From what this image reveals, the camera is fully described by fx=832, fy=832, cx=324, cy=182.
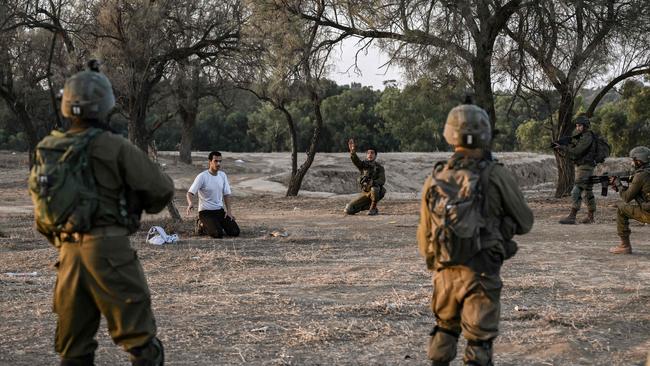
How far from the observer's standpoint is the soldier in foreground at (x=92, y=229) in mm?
3746

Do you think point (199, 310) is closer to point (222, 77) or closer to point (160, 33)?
point (160, 33)

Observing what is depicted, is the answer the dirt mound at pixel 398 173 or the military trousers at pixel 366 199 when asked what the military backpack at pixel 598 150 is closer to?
the military trousers at pixel 366 199

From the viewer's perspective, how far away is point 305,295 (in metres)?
7.29

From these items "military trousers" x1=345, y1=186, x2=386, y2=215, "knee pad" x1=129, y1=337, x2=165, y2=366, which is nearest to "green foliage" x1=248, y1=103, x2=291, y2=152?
"military trousers" x1=345, y1=186, x2=386, y2=215

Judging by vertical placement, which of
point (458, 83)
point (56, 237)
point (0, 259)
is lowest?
point (0, 259)

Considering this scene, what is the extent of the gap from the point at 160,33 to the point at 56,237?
Result: 36.6 ft

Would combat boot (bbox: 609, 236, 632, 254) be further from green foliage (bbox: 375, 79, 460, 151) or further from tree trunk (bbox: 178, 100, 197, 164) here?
green foliage (bbox: 375, 79, 460, 151)

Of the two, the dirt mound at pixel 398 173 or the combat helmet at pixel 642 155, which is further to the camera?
the dirt mound at pixel 398 173

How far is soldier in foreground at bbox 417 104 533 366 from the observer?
4.02 m

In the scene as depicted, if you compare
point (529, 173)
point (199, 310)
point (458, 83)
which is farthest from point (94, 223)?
point (529, 173)

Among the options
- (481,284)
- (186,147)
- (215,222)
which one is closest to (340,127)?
(186,147)

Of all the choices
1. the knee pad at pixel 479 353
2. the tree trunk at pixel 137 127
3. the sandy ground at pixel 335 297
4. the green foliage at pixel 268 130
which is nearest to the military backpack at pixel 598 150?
the sandy ground at pixel 335 297

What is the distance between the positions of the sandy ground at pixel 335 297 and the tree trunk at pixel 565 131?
5.83 meters

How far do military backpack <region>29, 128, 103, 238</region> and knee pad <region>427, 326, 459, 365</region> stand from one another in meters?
1.79
